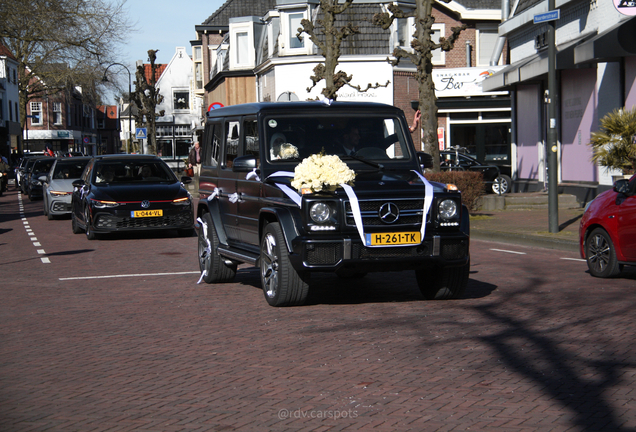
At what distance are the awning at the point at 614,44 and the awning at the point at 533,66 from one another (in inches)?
50.2

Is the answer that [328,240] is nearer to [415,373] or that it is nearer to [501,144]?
[415,373]

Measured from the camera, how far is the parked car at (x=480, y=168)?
29.3 metres

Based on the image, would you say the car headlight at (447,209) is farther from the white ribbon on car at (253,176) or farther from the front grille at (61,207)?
the front grille at (61,207)

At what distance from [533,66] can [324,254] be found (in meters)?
18.0

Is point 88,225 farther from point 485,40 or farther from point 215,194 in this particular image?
point 485,40

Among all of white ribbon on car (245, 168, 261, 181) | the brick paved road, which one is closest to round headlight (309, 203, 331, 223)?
the brick paved road

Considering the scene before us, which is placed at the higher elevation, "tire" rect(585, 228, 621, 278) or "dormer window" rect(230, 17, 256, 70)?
"dormer window" rect(230, 17, 256, 70)

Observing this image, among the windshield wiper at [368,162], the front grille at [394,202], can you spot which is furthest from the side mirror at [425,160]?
the front grille at [394,202]

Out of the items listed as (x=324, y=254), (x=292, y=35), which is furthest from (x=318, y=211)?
(x=292, y=35)

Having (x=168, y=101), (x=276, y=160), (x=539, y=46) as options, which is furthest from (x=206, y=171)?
(x=168, y=101)

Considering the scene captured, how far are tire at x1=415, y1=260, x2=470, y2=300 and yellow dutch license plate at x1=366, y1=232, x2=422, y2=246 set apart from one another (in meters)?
0.64

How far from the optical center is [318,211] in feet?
24.6

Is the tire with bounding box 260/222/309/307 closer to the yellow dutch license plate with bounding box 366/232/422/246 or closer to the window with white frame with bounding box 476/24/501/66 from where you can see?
the yellow dutch license plate with bounding box 366/232/422/246

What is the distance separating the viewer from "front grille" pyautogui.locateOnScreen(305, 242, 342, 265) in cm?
746
